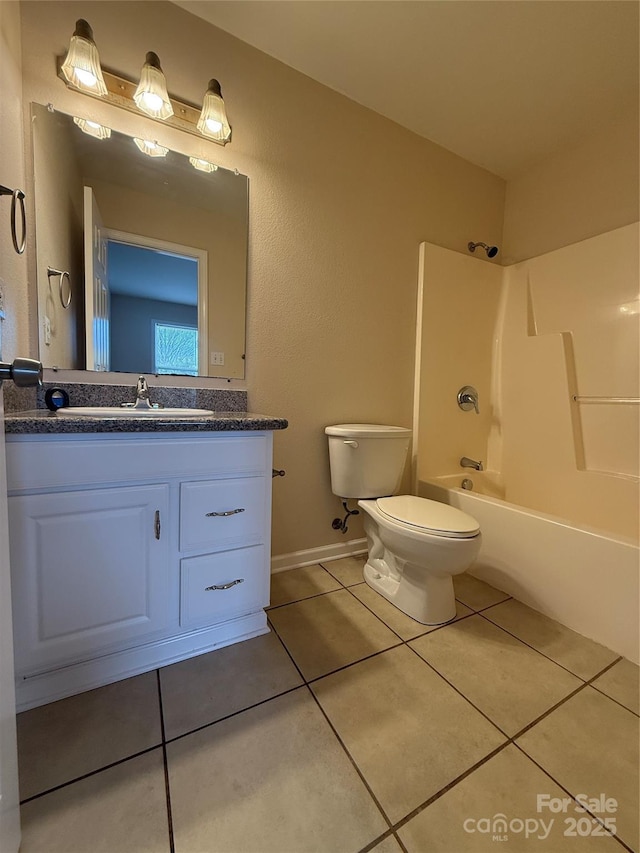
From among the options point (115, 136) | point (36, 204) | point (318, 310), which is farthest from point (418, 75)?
point (36, 204)

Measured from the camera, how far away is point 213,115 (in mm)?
1336

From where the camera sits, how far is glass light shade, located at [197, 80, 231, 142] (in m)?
1.32

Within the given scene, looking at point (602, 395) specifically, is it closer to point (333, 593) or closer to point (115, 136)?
point (333, 593)

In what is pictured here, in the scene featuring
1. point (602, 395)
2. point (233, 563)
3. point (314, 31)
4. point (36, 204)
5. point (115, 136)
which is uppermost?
point (314, 31)

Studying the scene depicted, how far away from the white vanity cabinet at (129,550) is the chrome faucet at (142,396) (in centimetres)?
38

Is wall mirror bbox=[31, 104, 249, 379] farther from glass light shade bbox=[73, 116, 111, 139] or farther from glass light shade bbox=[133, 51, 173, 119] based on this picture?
glass light shade bbox=[133, 51, 173, 119]

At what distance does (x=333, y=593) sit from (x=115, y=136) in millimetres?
2016

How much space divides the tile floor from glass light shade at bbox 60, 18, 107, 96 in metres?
1.97

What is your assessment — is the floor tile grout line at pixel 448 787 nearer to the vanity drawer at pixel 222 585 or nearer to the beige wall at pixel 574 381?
the vanity drawer at pixel 222 585

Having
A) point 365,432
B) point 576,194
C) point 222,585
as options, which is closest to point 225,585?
point 222,585

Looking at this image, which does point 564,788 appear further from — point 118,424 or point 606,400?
point 606,400

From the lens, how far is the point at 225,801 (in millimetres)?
746

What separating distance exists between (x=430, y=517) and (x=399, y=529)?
141mm

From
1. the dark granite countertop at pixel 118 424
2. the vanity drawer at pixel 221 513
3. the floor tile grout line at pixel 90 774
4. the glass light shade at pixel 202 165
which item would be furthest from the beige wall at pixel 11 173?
the floor tile grout line at pixel 90 774
